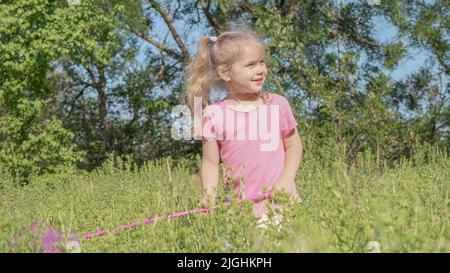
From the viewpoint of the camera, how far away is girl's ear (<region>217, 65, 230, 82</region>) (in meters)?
4.40

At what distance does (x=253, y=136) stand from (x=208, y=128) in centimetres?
28

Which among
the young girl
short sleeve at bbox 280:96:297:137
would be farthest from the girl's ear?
short sleeve at bbox 280:96:297:137

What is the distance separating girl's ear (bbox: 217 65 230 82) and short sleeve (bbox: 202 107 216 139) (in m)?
0.28

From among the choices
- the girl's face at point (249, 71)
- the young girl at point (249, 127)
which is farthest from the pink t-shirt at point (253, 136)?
the girl's face at point (249, 71)

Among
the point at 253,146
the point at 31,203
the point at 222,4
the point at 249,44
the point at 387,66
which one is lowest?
the point at 31,203

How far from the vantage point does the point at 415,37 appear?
11.4 meters

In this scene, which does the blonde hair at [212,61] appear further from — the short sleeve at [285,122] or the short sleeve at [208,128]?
the short sleeve at [208,128]

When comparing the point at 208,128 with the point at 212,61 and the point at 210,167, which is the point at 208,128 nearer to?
the point at 210,167

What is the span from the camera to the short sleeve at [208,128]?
4.26 m

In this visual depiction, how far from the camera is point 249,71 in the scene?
166 inches

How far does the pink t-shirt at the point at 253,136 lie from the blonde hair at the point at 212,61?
0.16m

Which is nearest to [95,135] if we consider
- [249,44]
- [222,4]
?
[222,4]

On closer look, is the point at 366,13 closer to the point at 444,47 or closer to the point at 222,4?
the point at 444,47

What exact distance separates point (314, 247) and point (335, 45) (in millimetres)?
9909
